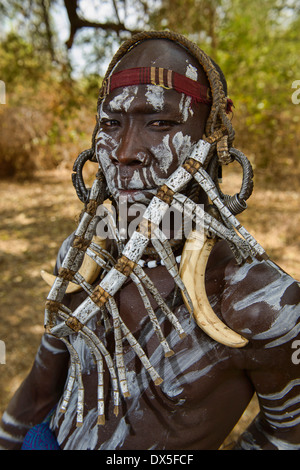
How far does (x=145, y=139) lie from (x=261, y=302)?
0.63 metres

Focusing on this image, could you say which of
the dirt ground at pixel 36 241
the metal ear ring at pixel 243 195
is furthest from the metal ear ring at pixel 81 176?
the dirt ground at pixel 36 241

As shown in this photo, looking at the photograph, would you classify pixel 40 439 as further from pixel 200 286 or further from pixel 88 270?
pixel 200 286

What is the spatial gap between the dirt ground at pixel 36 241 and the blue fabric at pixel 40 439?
6.12 feet

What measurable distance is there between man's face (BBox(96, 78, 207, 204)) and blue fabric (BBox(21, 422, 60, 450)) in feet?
3.27

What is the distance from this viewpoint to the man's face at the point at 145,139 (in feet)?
3.85

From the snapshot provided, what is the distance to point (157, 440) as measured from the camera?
125cm

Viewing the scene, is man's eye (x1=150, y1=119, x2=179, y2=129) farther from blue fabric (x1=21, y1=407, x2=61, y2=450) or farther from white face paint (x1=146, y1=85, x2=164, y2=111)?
blue fabric (x1=21, y1=407, x2=61, y2=450)

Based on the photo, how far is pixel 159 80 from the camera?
118 centimetres

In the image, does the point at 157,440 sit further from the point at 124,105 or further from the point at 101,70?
the point at 101,70

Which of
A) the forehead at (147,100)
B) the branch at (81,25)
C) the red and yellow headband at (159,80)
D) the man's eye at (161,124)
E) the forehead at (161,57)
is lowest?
the man's eye at (161,124)

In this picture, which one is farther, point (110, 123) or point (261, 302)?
point (110, 123)

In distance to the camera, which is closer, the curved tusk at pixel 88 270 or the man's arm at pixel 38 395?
the curved tusk at pixel 88 270

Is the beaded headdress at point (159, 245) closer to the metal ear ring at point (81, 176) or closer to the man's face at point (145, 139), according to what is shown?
the man's face at point (145, 139)

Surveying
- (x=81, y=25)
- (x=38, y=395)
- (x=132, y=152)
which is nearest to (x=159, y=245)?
(x=132, y=152)
